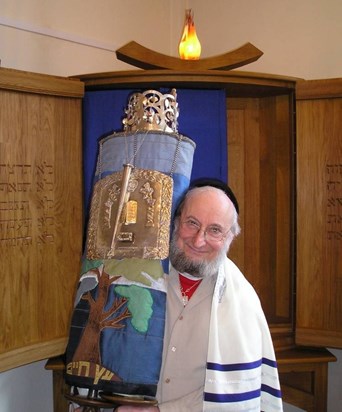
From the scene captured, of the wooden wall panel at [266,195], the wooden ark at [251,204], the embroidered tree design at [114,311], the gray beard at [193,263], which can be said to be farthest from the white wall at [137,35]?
the gray beard at [193,263]

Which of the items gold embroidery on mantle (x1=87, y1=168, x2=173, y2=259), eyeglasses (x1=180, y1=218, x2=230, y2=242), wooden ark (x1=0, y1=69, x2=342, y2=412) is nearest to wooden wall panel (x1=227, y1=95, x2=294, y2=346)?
wooden ark (x1=0, y1=69, x2=342, y2=412)

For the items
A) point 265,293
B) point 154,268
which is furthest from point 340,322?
point 154,268

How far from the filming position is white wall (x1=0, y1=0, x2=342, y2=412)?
1.90m

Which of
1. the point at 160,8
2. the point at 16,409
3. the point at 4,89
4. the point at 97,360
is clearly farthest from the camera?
the point at 160,8

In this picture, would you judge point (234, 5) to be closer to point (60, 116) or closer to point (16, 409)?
point (60, 116)

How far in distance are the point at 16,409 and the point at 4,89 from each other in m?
1.27

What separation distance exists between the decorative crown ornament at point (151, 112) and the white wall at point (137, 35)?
2.62 feet

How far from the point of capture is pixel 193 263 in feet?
4.12

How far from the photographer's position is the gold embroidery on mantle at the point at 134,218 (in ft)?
3.83

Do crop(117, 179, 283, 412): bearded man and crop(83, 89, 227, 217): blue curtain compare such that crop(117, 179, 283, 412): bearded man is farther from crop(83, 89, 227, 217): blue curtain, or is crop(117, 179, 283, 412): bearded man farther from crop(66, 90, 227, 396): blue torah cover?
crop(83, 89, 227, 217): blue curtain

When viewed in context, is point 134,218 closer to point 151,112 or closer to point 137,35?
point 151,112

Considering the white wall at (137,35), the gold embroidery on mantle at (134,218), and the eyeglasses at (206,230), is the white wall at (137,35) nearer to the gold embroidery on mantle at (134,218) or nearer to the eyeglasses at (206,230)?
the gold embroidery on mantle at (134,218)

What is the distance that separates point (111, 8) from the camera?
2.24 metres

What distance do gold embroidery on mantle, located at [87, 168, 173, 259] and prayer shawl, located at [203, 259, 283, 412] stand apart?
232 mm
